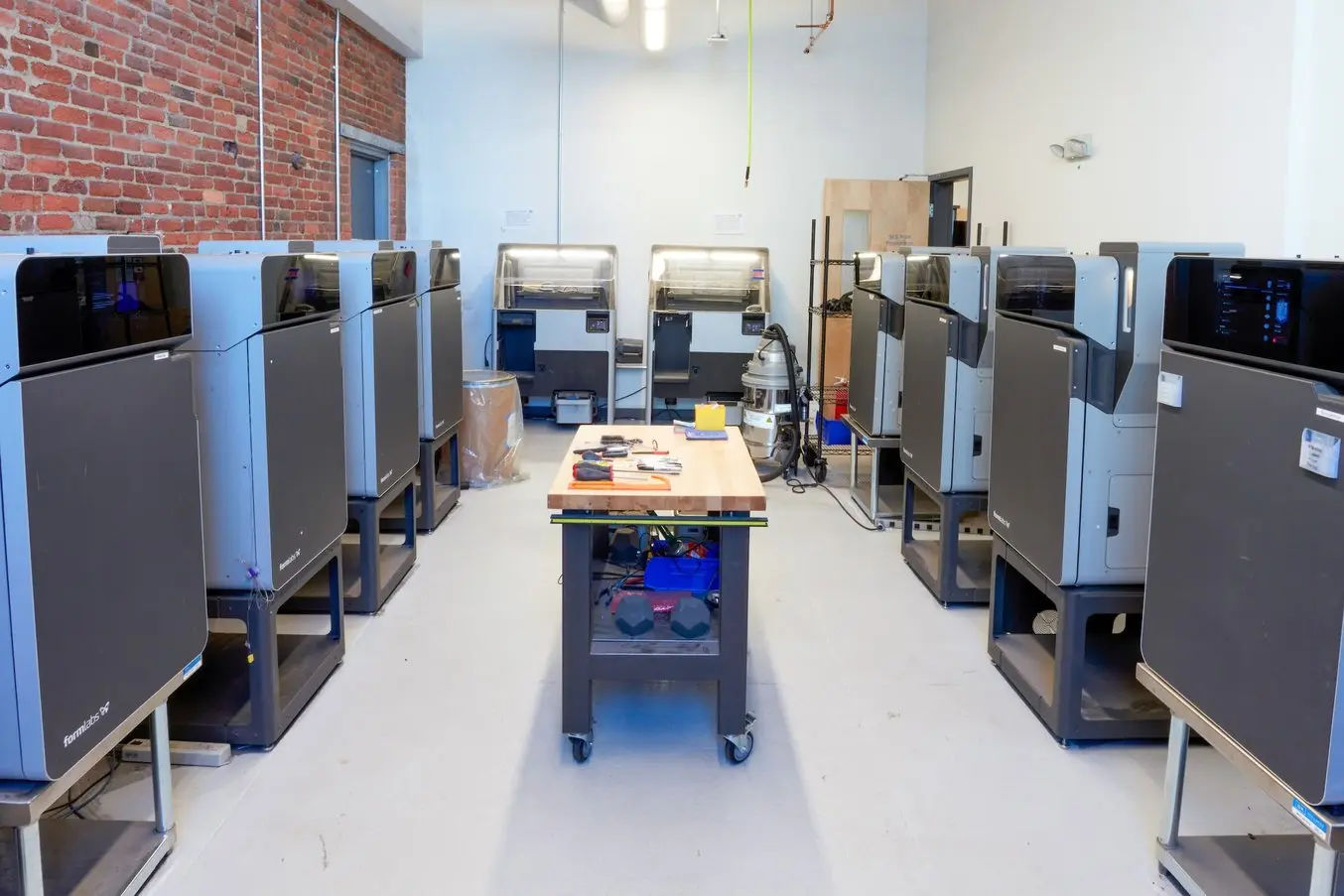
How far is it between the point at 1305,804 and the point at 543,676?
2.18 meters

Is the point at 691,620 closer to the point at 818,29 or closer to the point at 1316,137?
the point at 1316,137

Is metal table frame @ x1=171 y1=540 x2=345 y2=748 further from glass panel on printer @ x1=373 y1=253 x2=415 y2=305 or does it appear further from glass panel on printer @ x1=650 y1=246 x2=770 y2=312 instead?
glass panel on printer @ x1=650 y1=246 x2=770 y2=312

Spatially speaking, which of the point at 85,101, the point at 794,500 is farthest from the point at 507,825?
the point at 794,500

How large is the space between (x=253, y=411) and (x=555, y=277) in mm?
5293

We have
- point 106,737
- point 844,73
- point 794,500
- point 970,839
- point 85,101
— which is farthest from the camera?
point 844,73

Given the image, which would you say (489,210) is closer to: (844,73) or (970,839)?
(844,73)

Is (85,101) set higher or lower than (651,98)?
lower

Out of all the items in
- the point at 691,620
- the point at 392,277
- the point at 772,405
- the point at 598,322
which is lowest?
the point at 691,620

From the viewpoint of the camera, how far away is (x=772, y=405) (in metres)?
6.21

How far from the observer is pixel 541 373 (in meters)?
7.42

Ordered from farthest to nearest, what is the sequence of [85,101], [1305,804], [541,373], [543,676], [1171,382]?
[541,373] → [85,101] → [543,676] → [1171,382] → [1305,804]

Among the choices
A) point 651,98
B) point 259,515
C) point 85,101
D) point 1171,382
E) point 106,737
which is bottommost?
point 106,737

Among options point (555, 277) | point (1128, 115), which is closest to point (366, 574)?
point (1128, 115)

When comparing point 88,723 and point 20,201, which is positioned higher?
point 20,201
